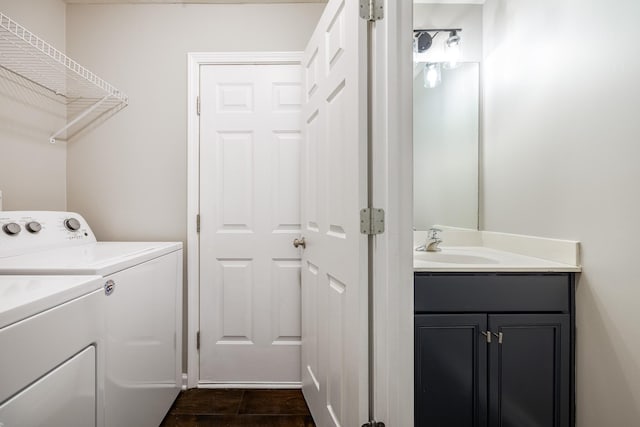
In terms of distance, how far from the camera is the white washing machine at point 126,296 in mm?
1121

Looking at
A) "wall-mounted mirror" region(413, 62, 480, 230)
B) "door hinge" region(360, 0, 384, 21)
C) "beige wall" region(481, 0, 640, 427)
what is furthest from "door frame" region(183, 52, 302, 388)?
"beige wall" region(481, 0, 640, 427)

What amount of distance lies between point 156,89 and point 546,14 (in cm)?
212

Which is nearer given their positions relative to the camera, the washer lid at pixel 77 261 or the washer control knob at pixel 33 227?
the washer lid at pixel 77 261

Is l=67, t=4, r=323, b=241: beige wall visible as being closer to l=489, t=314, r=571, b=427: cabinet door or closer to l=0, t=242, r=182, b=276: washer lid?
l=0, t=242, r=182, b=276: washer lid

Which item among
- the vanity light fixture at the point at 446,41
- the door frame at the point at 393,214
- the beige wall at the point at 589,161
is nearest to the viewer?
the door frame at the point at 393,214

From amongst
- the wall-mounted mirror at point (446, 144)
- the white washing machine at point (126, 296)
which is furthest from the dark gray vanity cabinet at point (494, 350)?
the white washing machine at point (126, 296)

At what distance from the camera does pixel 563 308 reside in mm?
1329

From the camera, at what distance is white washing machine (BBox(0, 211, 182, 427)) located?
1.12m

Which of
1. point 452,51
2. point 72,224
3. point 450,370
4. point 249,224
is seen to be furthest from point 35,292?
point 452,51

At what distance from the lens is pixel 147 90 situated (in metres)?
1.99

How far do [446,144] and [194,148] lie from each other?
1540 mm

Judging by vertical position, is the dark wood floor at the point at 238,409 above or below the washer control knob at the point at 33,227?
below

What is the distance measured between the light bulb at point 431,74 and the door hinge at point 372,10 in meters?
1.04

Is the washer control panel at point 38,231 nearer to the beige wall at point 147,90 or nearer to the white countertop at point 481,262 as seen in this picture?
the beige wall at point 147,90
